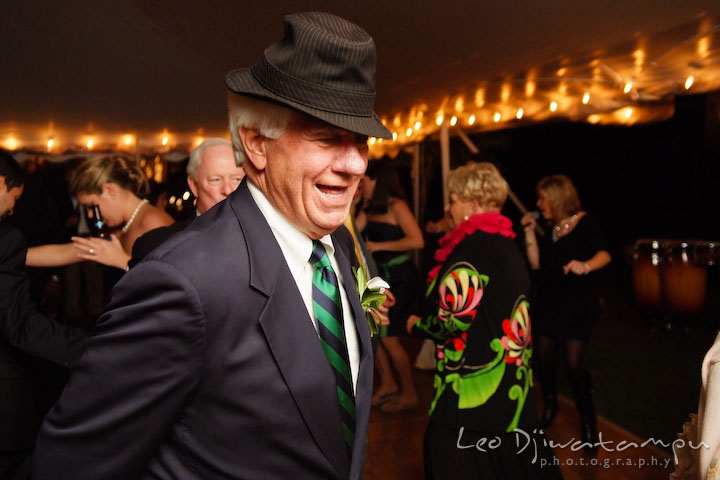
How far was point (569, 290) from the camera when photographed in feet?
12.0

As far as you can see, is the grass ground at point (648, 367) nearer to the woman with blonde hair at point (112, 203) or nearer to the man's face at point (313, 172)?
the man's face at point (313, 172)

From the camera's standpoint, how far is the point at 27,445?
2.37 m

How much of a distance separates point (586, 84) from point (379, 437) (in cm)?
307

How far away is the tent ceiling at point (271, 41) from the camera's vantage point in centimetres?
361

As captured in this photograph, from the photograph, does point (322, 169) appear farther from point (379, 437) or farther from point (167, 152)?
point (167, 152)

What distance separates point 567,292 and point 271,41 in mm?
2971

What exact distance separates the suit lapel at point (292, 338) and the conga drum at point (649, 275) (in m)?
5.91

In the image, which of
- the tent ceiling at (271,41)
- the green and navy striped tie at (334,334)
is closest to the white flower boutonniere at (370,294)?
the green and navy striped tie at (334,334)

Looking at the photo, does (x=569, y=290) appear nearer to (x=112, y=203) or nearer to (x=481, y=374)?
(x=481, y=374)

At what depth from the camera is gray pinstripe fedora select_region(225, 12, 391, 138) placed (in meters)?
1.06

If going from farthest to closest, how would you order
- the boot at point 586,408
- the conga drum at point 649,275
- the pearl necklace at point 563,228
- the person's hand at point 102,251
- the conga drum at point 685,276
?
1. the conga drum at point 649,275
2. the conga drum at point 685,276
3. the pearl necklace at point 563,228
4. the boot at point 586,408
5. the person's hand at point 102,251

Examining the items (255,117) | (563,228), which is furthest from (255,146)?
(563,228)

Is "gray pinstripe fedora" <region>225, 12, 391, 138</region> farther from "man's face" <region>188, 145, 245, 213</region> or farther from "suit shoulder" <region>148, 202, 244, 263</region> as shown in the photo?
"man's face" <region>188, 145, 245, 213</region>

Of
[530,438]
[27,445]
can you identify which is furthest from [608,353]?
[27,445]
